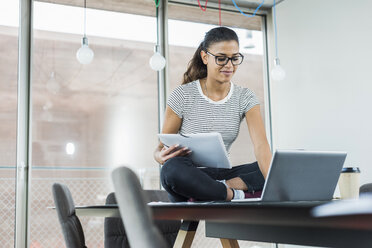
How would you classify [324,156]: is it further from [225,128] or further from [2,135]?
[2,135]

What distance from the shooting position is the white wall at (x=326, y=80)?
3.80 meters

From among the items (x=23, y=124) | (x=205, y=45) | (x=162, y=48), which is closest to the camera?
(x=205, y=45)

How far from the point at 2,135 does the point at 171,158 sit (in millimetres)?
2776

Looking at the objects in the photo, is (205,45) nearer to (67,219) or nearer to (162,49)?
(67,219)

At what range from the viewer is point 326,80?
13.6ft

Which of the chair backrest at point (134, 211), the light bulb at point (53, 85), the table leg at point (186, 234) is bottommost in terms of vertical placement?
the table leg at point (186, 234)

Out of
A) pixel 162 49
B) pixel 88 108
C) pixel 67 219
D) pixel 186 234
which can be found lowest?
pixel 186 234

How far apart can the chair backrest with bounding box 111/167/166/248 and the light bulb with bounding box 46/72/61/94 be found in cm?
363

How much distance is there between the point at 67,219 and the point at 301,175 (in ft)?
1.76

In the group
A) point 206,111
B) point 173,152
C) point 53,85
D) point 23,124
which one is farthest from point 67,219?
point 53,85

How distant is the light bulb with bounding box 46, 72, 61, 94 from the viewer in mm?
3946

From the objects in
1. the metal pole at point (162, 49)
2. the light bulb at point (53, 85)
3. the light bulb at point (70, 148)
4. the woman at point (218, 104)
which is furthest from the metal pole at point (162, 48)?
the woman at point (218, 104)

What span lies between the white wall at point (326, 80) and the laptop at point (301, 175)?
2712 mm

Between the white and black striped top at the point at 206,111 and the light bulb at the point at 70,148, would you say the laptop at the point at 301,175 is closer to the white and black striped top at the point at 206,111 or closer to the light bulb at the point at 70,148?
the white and black striped top at the point at 206,111
